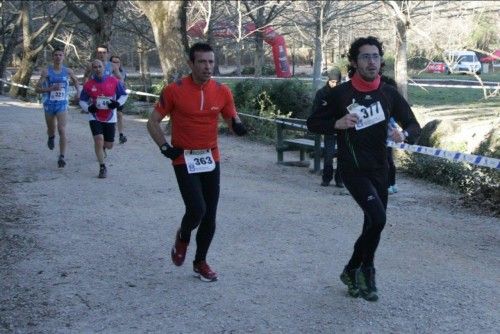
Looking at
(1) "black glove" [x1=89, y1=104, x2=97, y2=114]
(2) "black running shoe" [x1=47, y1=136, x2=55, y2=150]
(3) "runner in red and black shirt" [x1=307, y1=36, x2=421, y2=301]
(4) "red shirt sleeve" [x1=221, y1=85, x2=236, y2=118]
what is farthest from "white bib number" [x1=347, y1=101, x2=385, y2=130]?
(2) "black running shoe" [x1=47, y1=136, x2=55, y2=150]

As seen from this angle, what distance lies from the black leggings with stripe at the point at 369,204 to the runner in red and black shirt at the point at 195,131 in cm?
107

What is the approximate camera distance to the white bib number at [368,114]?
472 centimetres

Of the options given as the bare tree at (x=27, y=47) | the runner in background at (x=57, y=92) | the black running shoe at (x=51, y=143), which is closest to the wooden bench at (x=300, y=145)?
the runner in background at (x=57, y=92)

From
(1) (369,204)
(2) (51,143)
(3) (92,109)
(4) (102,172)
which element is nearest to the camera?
(1) (369,204)

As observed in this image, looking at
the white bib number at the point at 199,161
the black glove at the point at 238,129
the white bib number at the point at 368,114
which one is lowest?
the white bib number at the point at 199,161

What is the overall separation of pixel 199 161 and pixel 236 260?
4.24 ft

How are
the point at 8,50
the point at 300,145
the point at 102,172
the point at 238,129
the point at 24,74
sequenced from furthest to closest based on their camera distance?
the point at 8,50, the point at 24,74, the point at 300,145, the point at 102,172, the point at 238,129

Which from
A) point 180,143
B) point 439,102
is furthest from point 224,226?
point 439,102

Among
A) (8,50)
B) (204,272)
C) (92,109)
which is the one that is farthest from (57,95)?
(8,50)

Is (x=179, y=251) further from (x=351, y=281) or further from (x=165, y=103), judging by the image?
(x=351, y=281)

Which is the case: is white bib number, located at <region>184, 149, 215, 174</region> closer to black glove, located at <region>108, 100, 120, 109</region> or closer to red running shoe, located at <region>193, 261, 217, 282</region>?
red running shoe, located at <region>193, 261, 217, 282</region>

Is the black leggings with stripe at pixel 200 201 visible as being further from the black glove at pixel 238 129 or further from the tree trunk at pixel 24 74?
the tree trunk at pixel 24 74

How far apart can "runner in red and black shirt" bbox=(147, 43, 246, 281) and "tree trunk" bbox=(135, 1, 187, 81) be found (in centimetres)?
1055

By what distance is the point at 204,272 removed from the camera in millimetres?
5336
